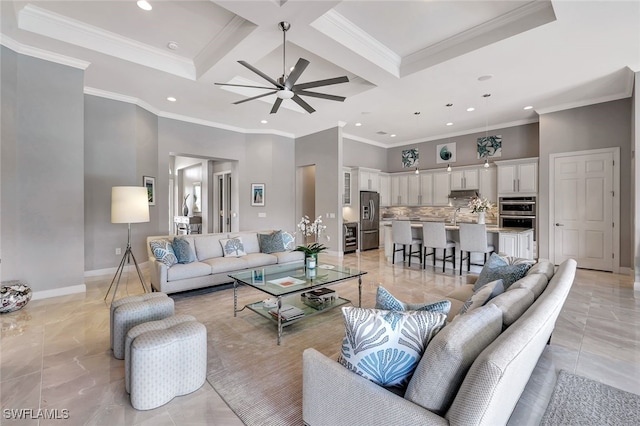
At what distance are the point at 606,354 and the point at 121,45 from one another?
21.2ft

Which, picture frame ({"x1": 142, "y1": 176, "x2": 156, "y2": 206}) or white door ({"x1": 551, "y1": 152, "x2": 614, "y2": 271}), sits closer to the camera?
white door ({"x1": 551, "y1": 152, "x2": 614, "y2": 271})

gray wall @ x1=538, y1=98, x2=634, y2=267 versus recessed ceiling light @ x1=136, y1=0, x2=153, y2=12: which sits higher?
recessed ceiling light @ x1=136, y1=0, x2=153, y2=12

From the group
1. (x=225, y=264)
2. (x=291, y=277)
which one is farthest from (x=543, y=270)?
(x=225, y=264)

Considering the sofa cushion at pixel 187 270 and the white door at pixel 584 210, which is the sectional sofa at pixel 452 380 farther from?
the white door at pixel 584 210

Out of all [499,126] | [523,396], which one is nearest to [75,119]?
[523,396]

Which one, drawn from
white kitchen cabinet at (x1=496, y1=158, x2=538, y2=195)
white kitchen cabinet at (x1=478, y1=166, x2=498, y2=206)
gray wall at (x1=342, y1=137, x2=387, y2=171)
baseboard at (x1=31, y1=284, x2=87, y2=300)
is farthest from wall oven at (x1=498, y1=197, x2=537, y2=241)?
baseboard at (x1=31, y1=284, x2=87, y2=300)

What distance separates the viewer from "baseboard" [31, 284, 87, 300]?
12.8ft

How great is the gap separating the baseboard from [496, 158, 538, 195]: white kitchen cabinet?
848 centimetres

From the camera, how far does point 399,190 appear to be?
9.09m

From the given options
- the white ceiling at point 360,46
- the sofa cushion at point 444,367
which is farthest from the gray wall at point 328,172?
the sofa cushion at point 444,367

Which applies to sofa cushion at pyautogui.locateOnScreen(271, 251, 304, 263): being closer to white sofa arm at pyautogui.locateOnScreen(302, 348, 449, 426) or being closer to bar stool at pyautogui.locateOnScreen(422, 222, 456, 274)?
bar stool at pyautogui.locateOnScreen(422, 222, 456, 274)

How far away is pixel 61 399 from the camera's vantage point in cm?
195

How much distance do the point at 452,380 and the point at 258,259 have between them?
3.92 meters

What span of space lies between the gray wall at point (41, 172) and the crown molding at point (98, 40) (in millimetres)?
622
